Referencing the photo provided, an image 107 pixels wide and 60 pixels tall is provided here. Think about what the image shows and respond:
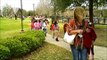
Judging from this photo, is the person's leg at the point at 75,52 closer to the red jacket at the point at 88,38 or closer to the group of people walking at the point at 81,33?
the group of people walking at the point at 81,33

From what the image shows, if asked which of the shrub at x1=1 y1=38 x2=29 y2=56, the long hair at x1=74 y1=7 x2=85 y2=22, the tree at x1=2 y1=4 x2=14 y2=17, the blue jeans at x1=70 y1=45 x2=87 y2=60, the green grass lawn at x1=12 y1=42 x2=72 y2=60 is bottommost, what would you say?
the tree at x1=2 y1=4 x2=14 y2=17

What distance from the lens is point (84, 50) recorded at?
675cm

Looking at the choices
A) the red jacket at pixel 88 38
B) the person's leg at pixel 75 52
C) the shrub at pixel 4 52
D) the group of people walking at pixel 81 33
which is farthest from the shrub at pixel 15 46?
the red jacket at pixel 88 38

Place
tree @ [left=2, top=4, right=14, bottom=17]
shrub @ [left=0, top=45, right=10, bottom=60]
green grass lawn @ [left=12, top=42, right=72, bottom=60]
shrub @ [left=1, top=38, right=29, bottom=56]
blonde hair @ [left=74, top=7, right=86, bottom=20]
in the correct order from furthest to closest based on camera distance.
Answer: tree @ [left=2, top=4, right=14, bottom=17] < green grass lawn @ [left=12, top=42, right=72, bottom=60] < shrub @ [left=1, top=38, right=29, bottom=56] < shrub @ [left=0, top=45, right=10, bottom=60] < blonde hair @ [left=74, top=7, right=86, bottom=20]

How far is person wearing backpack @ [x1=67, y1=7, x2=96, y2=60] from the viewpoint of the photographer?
21.6 feet

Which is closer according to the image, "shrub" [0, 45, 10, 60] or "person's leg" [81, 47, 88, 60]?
"person's leg" [81, 47, 88, 60]

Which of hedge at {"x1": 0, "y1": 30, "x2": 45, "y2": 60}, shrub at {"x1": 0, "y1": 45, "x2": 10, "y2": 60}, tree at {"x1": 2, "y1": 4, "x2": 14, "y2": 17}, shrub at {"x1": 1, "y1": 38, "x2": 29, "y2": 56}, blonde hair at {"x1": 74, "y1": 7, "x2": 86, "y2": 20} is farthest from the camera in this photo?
tree at {"x1": 2, "y1": 4, "x2": 14, "y2": 17}

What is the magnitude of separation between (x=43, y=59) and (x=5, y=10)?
340 ft

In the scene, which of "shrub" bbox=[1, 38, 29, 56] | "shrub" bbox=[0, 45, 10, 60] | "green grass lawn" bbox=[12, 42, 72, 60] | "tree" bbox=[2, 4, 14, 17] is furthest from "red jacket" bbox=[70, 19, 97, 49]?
"tree" bbox=[2, 4, 14, 17]

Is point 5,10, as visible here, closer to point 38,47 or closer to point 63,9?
point 63,9

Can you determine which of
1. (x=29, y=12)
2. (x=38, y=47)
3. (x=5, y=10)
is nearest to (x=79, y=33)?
(x=38, y=47)

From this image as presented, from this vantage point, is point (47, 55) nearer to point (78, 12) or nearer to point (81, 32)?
point (81, 32)

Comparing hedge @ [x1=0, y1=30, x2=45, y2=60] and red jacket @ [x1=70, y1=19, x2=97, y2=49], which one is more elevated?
red jacket @ [x1=70, y1=19, x2=97, y2=49]

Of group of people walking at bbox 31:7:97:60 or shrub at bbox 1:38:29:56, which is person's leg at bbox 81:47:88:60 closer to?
group of people walking at bbox 31:7:97:60
